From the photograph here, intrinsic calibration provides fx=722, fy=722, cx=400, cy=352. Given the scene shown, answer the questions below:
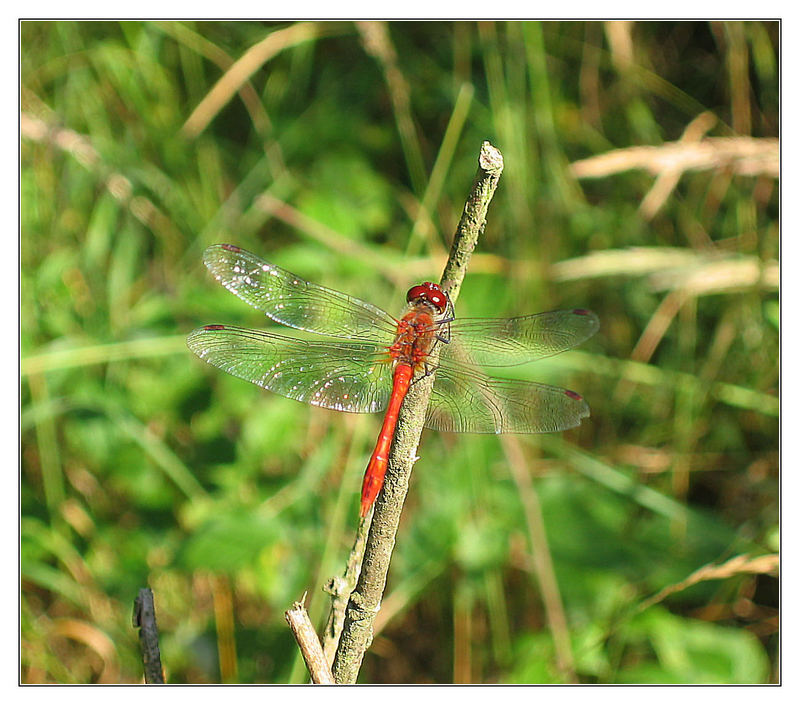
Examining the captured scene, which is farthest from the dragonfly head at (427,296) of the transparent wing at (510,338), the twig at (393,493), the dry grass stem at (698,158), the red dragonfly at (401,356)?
the dry grass stem at (698,158)

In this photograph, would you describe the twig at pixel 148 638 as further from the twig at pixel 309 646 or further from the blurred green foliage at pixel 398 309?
the blurred green foliage at pixel 398 309

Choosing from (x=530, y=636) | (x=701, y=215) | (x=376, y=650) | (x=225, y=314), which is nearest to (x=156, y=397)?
(x=225, y=314)

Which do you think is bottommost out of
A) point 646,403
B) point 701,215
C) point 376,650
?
point 376,650

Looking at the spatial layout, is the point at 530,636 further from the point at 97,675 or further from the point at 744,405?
the point at 97,675

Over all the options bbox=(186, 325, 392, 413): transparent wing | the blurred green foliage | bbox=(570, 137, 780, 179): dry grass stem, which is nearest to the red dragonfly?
bbox=(186, 325, 392, 413): transparent wing

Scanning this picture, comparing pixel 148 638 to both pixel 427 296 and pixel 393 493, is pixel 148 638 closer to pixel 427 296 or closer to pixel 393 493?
pixel 393 493
